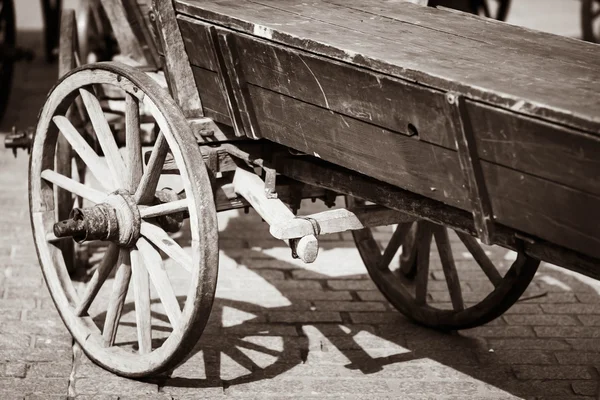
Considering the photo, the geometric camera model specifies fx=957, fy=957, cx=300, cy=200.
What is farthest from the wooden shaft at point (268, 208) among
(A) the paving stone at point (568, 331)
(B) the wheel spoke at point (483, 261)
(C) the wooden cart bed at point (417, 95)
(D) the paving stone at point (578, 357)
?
(A) the paving stone at point (568, 331)

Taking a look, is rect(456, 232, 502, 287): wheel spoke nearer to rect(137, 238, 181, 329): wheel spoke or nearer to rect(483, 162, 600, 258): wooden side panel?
rect(137, 238, 181, 329): wheel spoke

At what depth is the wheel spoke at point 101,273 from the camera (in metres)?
3.31

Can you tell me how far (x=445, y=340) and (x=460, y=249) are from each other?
3.56 feet

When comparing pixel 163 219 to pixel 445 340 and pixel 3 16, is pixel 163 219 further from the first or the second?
pixel 3 16

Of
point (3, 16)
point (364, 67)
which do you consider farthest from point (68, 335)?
point (3, 16)

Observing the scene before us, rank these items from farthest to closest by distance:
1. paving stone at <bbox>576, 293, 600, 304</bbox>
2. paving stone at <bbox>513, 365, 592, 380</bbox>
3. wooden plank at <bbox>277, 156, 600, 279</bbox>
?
paving stone at <bbox>576, 293, 600, 304</bbox> → paving stone at <bbox>513, 365, 592, 380</bbox> → wooden plank at <bbox>277, 156, 600, 279</bbox>

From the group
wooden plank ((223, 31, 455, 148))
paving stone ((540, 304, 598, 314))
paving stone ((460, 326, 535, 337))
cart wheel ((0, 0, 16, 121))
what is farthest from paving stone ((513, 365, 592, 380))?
cart wheel ((0, 0, 16, 121))

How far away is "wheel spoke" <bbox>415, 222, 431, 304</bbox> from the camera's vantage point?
3801mm

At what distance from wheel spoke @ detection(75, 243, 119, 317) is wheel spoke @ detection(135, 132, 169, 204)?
0.24 m

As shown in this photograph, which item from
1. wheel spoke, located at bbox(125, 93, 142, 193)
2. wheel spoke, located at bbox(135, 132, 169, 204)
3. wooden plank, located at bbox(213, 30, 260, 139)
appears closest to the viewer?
wooden plank, located at bbox(213, 30, 260, 139)

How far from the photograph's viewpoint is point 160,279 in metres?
3.09

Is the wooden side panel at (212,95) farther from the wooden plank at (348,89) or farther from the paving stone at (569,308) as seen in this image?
the paving stone at (569,308)

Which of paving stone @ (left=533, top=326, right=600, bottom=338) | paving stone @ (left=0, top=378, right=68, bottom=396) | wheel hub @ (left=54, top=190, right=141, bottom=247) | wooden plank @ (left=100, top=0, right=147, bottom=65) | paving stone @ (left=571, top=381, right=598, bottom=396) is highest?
wooden plank @ (left=100, top=0, right=147, bottom=65)

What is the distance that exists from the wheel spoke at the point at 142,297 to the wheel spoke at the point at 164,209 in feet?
0.51
